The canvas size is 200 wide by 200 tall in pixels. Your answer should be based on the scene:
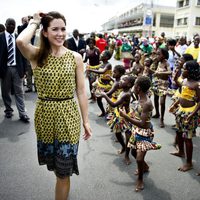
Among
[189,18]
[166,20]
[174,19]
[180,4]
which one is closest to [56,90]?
[189,18]

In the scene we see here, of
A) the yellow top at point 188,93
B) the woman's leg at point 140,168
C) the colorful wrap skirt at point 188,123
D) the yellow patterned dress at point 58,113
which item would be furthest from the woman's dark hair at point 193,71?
the yellow patterned dress at point 58,113

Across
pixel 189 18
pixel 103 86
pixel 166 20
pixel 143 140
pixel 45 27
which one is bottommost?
pixel 143 140

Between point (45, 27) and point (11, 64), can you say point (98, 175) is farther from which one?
point (11, 64)

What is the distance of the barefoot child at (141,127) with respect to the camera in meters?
3.21

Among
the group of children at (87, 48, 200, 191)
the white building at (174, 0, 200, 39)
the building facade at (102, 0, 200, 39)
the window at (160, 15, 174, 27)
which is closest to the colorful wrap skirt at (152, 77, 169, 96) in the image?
the group of children at (87, 48, 200, 191)

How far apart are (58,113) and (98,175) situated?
1.64m

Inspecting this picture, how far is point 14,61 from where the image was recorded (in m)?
5.50

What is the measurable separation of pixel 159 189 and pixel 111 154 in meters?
1.15

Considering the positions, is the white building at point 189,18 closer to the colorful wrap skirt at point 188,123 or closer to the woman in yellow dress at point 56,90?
the colorful wrap skirt at point 188,123

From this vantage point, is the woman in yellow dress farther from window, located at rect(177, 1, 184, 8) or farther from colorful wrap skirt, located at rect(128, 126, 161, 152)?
window, located at rect(177, 1, 184, 8)

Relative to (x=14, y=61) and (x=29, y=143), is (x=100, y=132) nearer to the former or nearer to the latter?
(x=29, y=143)

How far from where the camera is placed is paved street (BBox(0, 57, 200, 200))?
3131 mm

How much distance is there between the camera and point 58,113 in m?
2.27

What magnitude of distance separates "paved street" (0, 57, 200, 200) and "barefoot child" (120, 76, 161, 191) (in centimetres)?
29
